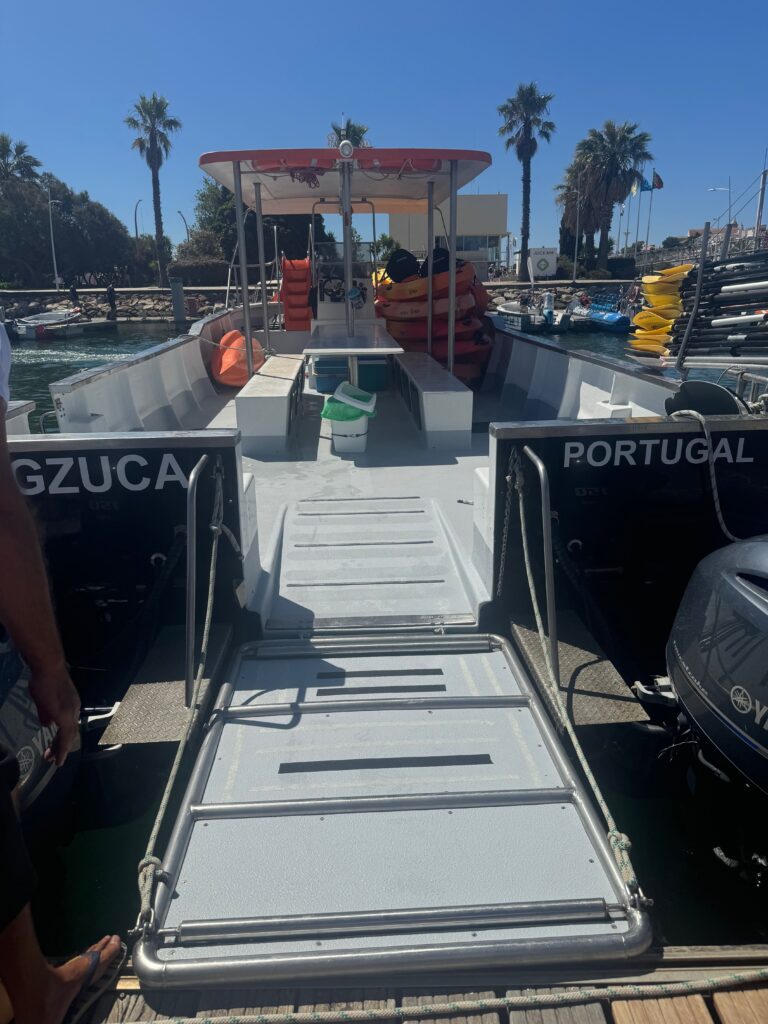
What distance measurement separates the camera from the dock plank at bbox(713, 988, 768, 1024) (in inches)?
66.0

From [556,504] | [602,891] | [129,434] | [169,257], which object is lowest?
[602,891]

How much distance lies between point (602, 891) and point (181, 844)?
4.09 feet

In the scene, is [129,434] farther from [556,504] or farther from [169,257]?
[169,257]

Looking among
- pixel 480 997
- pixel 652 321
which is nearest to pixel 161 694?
pixel 480 997

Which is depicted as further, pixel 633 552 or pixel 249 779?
pixel 633 552

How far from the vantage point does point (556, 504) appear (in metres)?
3.08

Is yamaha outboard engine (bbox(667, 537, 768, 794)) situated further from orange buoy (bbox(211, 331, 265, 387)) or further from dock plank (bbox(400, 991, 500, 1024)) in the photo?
orange buoy (bbox(211, 331, 265, 387))

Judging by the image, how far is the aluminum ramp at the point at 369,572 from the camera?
336 centimetres

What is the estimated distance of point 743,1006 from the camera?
1.71 metres

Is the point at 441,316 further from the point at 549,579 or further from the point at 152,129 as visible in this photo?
the point at 152,129

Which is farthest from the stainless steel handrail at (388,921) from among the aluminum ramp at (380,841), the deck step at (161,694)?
the deck step at (161,694)

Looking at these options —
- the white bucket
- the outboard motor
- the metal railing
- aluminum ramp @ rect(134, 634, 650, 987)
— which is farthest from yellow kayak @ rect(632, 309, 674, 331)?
aluminum ramp @ rect(134, 634, 650, 987)

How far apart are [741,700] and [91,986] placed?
1984 mm

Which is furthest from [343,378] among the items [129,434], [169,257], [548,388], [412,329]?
[169,257]
